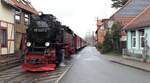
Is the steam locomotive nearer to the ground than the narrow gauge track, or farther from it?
farther from it

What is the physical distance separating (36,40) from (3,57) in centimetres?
491

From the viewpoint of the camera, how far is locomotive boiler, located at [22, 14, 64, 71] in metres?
22.2

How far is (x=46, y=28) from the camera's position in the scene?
77.8ft

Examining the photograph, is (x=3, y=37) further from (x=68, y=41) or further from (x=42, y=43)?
(x=68, y=41)

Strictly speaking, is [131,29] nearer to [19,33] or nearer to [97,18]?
[19,33]

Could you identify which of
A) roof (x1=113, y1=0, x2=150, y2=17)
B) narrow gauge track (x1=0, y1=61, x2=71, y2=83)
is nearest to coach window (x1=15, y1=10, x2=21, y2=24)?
narrow gauge track (x1=0, y1=61, x2=71, y2=83)

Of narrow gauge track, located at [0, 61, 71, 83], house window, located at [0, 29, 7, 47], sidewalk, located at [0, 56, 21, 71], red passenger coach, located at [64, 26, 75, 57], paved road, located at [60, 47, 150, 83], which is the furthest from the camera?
red passenger coach, located at [64, 26, 75, 57]

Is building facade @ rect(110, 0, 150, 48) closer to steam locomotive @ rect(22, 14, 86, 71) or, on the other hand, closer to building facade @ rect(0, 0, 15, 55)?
building facade @ rect(0, 0, 15, 55)

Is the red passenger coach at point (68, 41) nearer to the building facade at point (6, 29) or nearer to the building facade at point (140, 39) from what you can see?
the building facade at point (6, 29)

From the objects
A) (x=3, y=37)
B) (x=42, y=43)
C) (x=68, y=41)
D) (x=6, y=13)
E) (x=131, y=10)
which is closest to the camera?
(x=42, y=43)

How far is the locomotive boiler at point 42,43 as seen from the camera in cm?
2216

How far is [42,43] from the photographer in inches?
928

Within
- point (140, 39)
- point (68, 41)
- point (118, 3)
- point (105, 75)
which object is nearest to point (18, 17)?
point (68, 41)

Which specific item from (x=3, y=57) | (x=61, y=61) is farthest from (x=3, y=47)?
(x=61, y=61)
